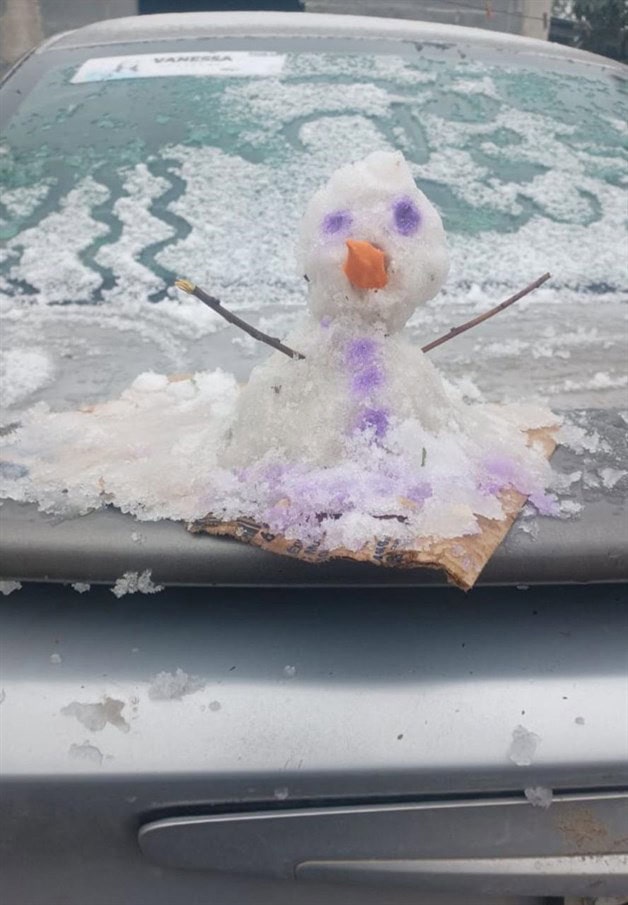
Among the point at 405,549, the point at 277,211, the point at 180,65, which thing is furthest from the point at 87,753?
the point at 180,65

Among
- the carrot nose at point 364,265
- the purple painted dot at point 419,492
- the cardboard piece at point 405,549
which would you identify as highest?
the carrot nose at point 364,265

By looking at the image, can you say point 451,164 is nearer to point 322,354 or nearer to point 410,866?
point 322,354

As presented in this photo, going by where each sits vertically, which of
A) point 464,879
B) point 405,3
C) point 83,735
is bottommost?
point 405,3

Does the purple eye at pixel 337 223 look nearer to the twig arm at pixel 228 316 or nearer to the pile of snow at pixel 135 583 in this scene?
the twig arm at pixel 228 316

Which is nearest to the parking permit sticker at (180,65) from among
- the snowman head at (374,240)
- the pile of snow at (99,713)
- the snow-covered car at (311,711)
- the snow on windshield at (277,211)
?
the snow on windshield at (277,211)

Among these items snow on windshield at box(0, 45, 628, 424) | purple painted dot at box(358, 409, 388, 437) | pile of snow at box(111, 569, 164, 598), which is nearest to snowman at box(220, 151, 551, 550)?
purple painted dot at box(358, 409, 388, 437)

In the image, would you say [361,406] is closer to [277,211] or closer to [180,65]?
[277,211]

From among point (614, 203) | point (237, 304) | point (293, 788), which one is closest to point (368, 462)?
point (293, 788)
